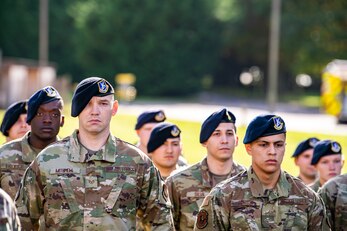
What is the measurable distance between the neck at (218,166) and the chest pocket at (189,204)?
237 mm

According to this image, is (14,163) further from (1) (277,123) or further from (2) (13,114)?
(1) (277,123)

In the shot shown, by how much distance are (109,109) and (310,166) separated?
4.56m

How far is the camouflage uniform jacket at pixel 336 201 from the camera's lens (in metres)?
7.66

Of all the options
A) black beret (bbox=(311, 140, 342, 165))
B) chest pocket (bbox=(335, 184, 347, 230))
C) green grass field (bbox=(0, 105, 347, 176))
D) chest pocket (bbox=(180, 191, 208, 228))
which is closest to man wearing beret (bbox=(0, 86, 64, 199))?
chest pocket (bbox=(180, 191, 208, 228))

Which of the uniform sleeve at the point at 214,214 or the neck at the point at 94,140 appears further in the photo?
the neck at the point at 94,140

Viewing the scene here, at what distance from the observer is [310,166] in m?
10.6

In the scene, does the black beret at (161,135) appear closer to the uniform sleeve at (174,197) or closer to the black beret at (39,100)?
the uniform sleeve at (174,197)

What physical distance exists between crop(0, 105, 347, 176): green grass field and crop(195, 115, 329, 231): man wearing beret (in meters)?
11.1

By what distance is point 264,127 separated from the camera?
6621 mm

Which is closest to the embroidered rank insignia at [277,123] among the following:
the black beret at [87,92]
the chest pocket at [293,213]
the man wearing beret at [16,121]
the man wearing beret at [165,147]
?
the chest pocket at [293,213]

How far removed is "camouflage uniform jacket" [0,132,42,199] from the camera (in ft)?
27.2

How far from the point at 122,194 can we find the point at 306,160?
4629mm

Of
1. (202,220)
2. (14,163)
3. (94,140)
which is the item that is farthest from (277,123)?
(14,163)

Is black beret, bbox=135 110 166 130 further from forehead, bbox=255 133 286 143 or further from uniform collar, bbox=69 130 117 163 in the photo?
forehead, bbox=255 133 286 143
